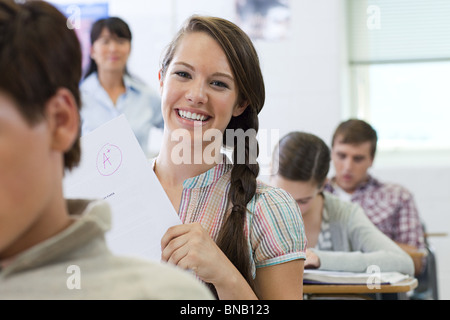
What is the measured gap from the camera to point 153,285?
2.35 ft

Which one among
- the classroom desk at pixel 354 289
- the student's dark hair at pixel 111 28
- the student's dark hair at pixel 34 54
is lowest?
the classroom desk at pixel 354 289

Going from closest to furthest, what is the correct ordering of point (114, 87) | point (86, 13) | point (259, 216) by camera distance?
point (259, 216), point (114, 87), point (86, 13)

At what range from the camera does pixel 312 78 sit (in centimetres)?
429

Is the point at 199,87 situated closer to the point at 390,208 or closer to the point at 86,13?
the point at 390,208

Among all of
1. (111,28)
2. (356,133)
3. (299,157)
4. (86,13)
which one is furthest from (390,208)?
(86,13)

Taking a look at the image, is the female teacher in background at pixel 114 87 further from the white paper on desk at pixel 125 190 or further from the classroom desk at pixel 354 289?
the white paper on desk at pixel 125 190

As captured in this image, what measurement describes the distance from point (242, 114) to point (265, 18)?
9.87 ft

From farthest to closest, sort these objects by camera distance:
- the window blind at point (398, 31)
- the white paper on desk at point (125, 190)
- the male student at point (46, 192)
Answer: the window blind at point (398, 31) → the white paper on desk at point (125, 190) → the male student at point (46, 192)

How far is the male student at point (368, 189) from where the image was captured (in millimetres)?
3254

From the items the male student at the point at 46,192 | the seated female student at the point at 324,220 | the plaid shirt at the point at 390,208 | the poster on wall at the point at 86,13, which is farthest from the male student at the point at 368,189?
the male student at the point at 46,192

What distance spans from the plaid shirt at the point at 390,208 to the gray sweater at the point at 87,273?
2.67 metres

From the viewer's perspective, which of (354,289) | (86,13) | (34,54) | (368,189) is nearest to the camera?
(34,54)
